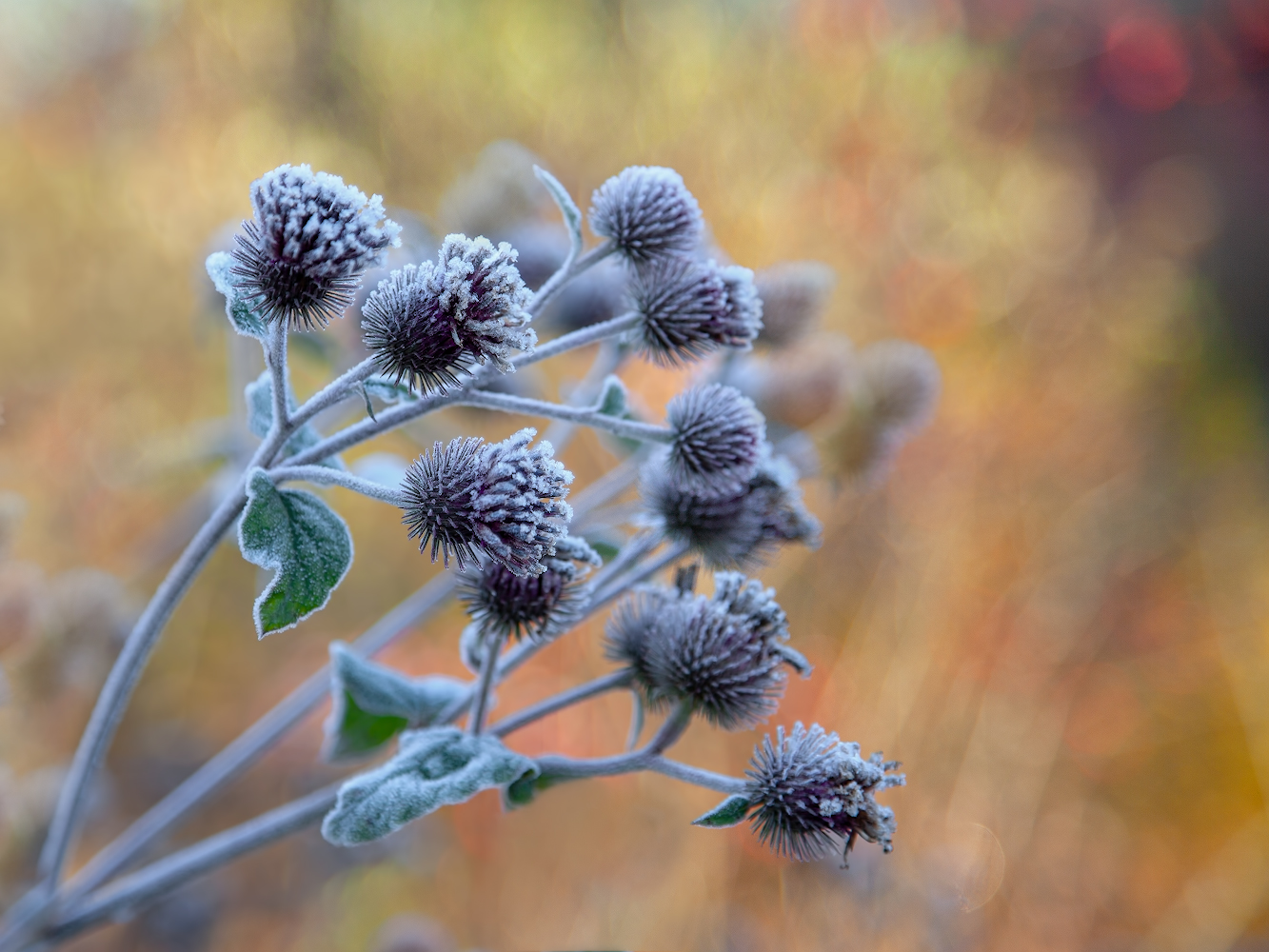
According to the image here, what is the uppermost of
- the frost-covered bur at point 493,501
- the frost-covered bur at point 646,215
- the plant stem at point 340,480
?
the frost-covered bur at point 646,215

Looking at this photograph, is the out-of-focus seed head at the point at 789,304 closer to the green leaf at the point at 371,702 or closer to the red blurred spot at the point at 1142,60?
the green leaf at the point at 371,702

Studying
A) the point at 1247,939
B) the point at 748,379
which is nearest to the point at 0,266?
the point at 748,379

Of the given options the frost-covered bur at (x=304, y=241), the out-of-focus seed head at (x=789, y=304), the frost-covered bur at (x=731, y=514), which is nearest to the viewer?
the frost-covered bur at (x=304, y=241)

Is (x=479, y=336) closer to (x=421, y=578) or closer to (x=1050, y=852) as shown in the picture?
(x=421, y=578)

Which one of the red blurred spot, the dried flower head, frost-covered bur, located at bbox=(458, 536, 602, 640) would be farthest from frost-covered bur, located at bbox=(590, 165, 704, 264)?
the red blurred spot

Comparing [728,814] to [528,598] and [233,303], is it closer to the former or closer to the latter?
[528,598]

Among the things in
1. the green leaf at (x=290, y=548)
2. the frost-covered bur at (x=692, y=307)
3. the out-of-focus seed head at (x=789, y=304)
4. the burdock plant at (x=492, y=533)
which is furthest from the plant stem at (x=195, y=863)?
the out-of-focus seed head at (x=789, y=304)
